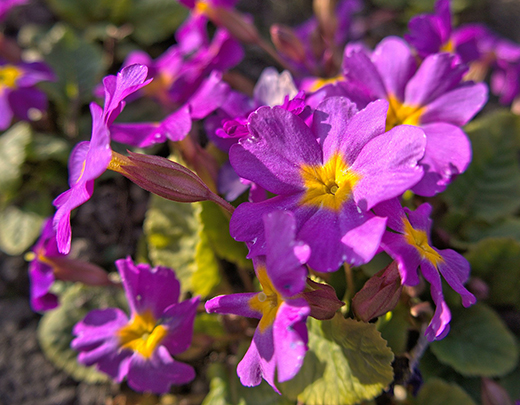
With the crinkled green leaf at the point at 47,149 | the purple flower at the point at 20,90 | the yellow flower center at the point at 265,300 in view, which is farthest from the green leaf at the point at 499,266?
the purple flower at the point at 20,90

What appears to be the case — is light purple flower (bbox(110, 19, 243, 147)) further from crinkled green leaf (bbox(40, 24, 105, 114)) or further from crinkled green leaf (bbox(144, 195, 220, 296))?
crinkled green leaf (bbox(40, 24, 105, 114))

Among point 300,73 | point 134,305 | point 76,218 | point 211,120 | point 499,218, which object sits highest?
point 211,120

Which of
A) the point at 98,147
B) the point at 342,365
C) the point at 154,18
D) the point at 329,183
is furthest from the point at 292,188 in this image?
the point at 154,18

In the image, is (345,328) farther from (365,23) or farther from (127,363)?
(365,23)

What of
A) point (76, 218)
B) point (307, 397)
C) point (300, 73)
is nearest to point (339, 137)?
point (307, 397)

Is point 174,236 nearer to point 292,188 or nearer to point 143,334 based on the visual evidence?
point 143,334

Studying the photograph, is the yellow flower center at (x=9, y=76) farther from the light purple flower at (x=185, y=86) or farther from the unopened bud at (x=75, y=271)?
the unopened bud at (x=75, y=271)

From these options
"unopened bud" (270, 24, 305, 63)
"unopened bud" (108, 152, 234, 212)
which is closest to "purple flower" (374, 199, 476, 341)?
"unopened bud" (108, 152, 234, 212)
